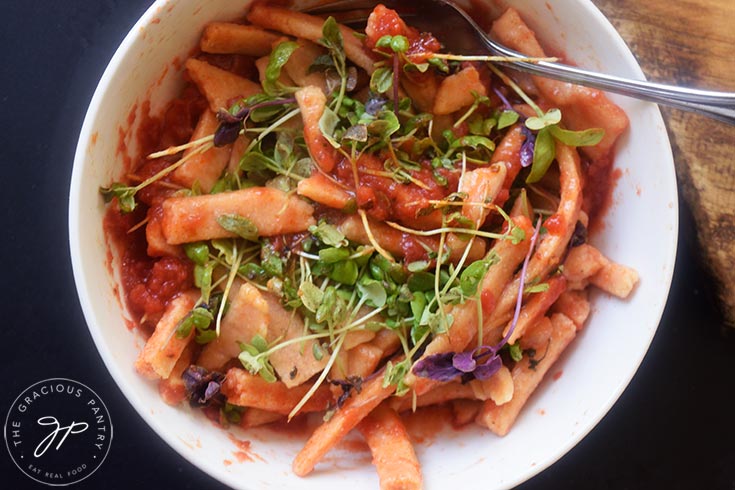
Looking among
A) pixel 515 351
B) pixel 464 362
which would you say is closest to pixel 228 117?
pixel 464 362

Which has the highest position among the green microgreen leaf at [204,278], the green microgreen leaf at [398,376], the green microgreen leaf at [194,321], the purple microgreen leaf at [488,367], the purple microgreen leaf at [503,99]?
the purple microgreen leaf at [503,99]

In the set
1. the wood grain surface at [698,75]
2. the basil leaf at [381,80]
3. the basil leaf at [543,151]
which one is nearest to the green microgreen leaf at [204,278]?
the basil leaf at [381,80]

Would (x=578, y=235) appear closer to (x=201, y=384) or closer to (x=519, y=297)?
(x=519, y=297)

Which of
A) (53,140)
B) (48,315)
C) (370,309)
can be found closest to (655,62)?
(370,309)

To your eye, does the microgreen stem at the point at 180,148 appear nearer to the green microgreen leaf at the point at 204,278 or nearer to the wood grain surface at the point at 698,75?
the green microgreen leaf at the point at 204,278

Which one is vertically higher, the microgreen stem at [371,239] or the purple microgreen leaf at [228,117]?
the purple microgreen leaf at [228,117]

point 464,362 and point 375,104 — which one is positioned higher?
point 375,104

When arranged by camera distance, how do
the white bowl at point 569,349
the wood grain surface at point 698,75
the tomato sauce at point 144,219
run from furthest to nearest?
the wood grain surface at point 698,75 → the tomato sauce at point 144,219 → the white bowl at point 569,349

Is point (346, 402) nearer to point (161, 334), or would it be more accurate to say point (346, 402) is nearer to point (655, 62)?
point (161, 334)
